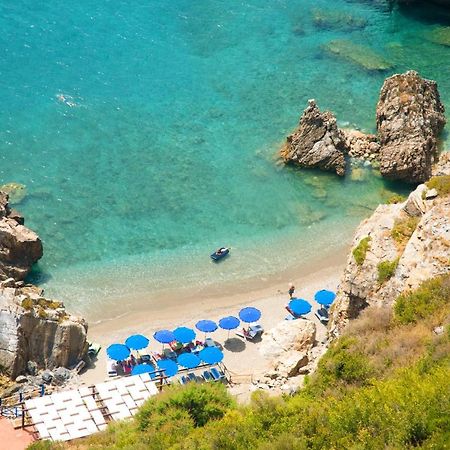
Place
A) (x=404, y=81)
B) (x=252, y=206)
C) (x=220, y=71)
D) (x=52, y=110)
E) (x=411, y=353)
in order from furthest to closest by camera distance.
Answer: (x=220, y=71) < (x=52, y=110) < (x=404, y=81) < (x=252, y=206) < (x=411, y=353)

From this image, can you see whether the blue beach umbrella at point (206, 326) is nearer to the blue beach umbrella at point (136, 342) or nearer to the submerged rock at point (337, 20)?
the blue beach umbrella at point (136, 342)

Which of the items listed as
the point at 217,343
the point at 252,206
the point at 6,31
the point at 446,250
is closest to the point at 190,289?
the point at 217,343

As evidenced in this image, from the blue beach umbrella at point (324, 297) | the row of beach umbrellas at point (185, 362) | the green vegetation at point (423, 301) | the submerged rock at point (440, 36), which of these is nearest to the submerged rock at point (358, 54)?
the submerged rock at point (440, 36)

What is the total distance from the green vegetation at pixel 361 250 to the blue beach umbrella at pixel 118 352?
15848 mm

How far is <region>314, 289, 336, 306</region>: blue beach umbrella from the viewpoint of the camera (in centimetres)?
5197

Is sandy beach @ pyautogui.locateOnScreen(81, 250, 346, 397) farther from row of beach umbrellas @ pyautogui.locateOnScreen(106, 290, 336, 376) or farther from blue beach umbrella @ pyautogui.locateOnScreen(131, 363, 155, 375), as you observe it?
blue beach umbrella @ pyautogui.locateOnScreen(131, 363, 155, 375)

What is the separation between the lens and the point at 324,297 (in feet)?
172

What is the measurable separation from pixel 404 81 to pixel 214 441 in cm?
4935

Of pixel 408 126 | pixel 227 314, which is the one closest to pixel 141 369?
pixel 227 314

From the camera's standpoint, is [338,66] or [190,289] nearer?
[190,289]

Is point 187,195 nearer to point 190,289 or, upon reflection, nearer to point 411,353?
point 190,289

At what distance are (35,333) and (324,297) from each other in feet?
65.6

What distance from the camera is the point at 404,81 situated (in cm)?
6900

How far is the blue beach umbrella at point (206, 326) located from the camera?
49.3 metres
